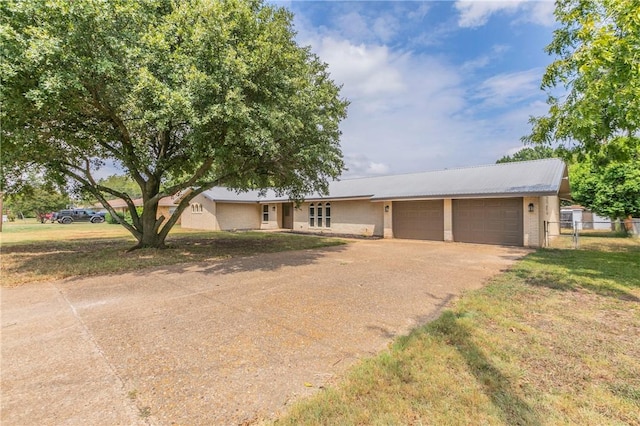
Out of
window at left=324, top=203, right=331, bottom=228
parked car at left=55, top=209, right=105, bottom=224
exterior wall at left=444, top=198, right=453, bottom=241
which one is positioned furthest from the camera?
parked car at left=55, top=209, right=105, bottom=224

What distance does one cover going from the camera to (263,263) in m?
9.67

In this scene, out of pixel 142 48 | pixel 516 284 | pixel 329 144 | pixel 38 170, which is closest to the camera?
pixel 516 284

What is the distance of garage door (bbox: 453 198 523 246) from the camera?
1382 cm

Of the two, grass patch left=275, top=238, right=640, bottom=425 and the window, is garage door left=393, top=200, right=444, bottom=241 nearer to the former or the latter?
the window

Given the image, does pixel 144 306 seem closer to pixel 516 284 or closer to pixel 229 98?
pixel 229 98

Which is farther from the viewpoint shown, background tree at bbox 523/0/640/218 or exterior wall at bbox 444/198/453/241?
exterior wall at bbox 444/198/453/241

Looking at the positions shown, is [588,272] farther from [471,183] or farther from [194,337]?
[194,337]

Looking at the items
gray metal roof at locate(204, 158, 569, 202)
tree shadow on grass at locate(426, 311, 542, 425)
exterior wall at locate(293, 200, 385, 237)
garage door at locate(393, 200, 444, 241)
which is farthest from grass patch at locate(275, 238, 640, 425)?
exterior wall at locate(293, 200, 385, 237)

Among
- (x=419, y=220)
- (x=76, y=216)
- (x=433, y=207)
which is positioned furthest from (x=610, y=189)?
(x=76, y=216)

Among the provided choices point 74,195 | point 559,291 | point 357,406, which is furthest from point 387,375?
point 74,195

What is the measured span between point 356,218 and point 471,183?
7.32 meters

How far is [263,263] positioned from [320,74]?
6.77 meters

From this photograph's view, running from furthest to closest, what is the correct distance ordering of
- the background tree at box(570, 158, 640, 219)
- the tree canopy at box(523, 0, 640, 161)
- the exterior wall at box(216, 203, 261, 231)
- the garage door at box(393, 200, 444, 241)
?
the exterior wall at box(216, 203, 261, 231)
the background tree at box(570, 158, 640, 219)
the garage door at box(393, 200, 444, 241)
the tree canopy at box(523, 0, 640, 161)

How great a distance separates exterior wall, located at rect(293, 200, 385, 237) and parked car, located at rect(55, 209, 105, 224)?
Result: 30.3 m
